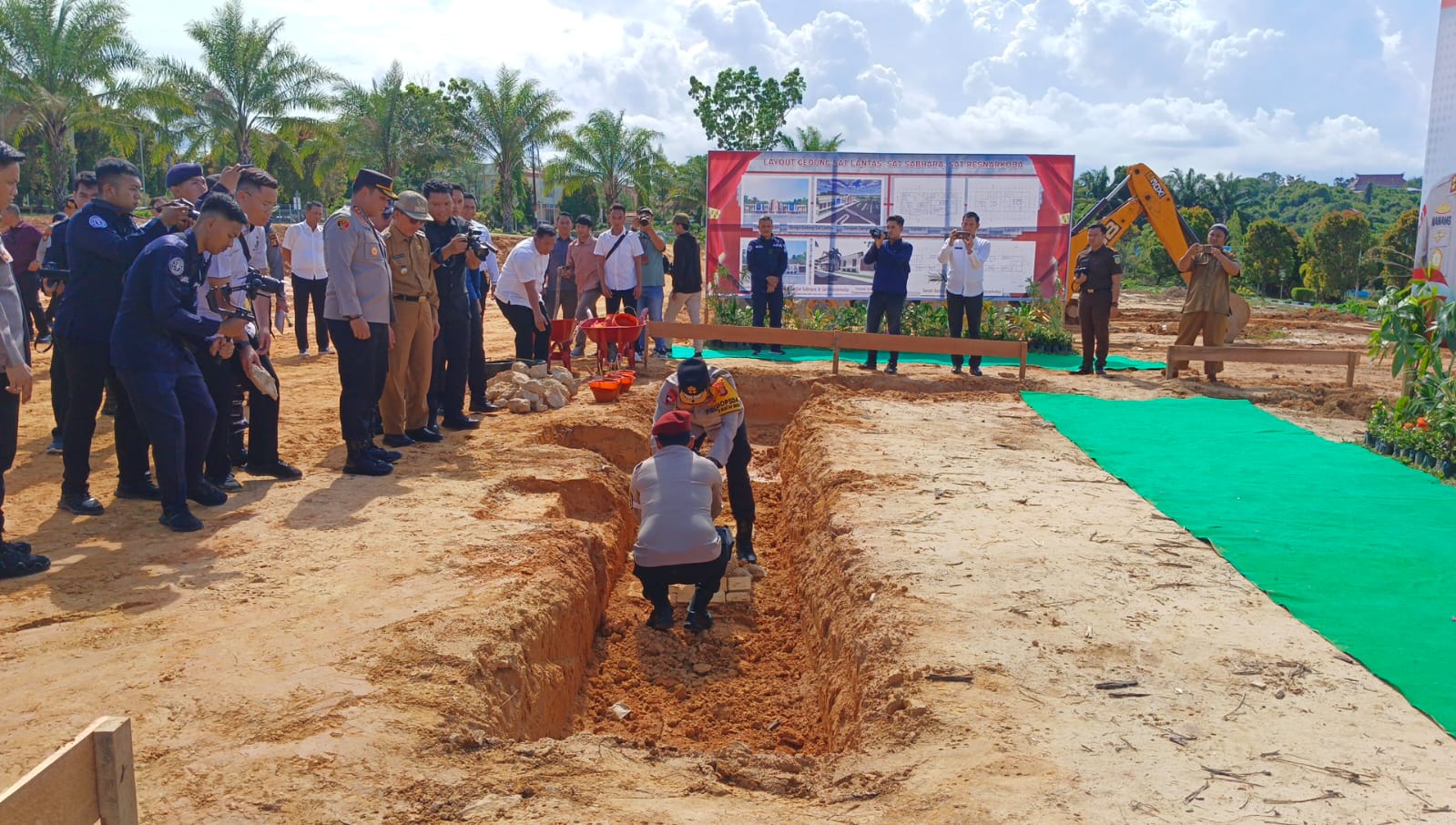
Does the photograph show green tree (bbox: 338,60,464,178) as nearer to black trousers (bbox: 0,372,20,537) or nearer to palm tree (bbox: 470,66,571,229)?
palm tree (bbox: 470,66,571,229)

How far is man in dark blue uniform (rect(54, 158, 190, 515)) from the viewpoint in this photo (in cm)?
607

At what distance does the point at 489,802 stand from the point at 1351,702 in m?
3.26

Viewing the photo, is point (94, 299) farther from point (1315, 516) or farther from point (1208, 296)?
point (1208, 296)

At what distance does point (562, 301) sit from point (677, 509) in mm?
7884

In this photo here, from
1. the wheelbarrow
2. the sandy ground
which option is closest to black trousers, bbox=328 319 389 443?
the sandy ground

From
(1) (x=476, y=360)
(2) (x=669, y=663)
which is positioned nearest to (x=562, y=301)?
(1) (x=476, y=360)

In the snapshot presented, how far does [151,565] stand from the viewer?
17.3ft

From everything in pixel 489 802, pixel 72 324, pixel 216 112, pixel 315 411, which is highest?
pixel 216 112

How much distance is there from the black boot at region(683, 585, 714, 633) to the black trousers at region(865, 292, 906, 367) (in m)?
6.81

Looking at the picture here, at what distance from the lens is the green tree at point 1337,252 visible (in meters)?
27.6

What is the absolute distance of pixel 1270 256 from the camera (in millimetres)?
31719

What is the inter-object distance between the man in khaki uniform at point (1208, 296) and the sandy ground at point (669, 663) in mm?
5618

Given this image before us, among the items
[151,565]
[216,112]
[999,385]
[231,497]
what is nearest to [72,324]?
[231,497]

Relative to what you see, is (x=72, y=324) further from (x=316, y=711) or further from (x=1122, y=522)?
(x=1122, y=522)
